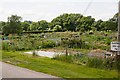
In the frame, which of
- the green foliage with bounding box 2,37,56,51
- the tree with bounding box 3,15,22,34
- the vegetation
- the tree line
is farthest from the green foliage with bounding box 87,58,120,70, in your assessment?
the tree line

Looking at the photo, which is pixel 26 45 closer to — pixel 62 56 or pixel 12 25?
pixel 62 56

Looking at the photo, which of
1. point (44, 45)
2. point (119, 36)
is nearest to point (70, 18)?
point (44, 45)

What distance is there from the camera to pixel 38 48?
2223 centimetres

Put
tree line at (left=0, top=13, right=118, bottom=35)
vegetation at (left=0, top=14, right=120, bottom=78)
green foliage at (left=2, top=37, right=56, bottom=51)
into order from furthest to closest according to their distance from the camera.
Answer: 1. tree line at (left=0, top=13, right=118, bottom=35)
2. green foliage at (left=2, top=37, right=56, bottom=51)
3. vegetation at (left=0, top=14, right=120, bottom=78)

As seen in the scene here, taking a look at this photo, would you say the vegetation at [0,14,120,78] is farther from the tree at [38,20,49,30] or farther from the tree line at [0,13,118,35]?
the tree at [38,20,49,30]

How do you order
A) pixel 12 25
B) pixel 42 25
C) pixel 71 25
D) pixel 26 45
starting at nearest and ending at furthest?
pixel 26 45 → pixel 12 25 → pixel 71 25 → pixel 42 25

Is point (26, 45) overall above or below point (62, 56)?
above

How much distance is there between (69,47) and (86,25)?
138ft

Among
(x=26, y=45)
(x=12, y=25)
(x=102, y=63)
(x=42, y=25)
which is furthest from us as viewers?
(x=42, y=25)

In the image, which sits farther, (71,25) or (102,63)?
(71,25)

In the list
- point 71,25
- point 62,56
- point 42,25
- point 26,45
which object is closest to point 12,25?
point 26,45

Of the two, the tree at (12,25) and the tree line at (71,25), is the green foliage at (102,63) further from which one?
the tree line at (71,25)

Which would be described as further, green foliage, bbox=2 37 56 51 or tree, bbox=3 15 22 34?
tree, bbox=3 15 22 34

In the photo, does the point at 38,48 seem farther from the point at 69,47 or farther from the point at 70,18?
the point at 70,18
